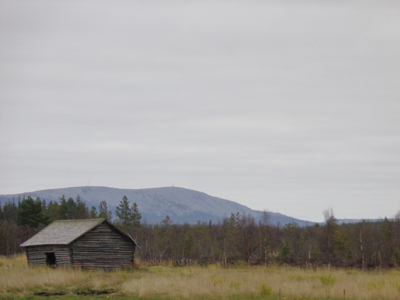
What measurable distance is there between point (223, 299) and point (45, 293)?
880 centimetres

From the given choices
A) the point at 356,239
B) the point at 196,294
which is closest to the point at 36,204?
the point at 356,239

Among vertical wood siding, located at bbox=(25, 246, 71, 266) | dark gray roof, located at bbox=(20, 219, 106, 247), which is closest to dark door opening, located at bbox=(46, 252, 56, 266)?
vertical wood siding, located at bbox=(25, 246, 71, 266)

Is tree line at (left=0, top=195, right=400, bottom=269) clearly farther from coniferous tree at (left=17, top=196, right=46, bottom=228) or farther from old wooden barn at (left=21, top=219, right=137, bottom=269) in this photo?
old wooden barn at (left=21, top=219, right=137, bottom=269)

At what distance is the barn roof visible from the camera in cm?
3619

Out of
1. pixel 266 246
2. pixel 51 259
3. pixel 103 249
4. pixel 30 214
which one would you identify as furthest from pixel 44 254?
pixel 30 214

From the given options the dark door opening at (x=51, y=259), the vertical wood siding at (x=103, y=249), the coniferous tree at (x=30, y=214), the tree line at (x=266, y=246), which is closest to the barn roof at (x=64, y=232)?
the vertical wood siding at (x=103, y=249)

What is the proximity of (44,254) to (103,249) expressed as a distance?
17.0ft

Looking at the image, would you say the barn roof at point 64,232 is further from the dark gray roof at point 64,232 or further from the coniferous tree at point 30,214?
the coniferous tree at point 30,214

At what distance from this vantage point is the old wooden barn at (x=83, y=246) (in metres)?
35.9

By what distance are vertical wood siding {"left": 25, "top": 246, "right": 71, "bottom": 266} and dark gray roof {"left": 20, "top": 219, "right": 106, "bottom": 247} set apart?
590mm

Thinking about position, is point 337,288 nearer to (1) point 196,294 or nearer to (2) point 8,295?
(1) point 196,294

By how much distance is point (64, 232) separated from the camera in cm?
3816

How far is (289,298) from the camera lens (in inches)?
758

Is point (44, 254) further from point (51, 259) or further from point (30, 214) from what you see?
point (30, 214)
